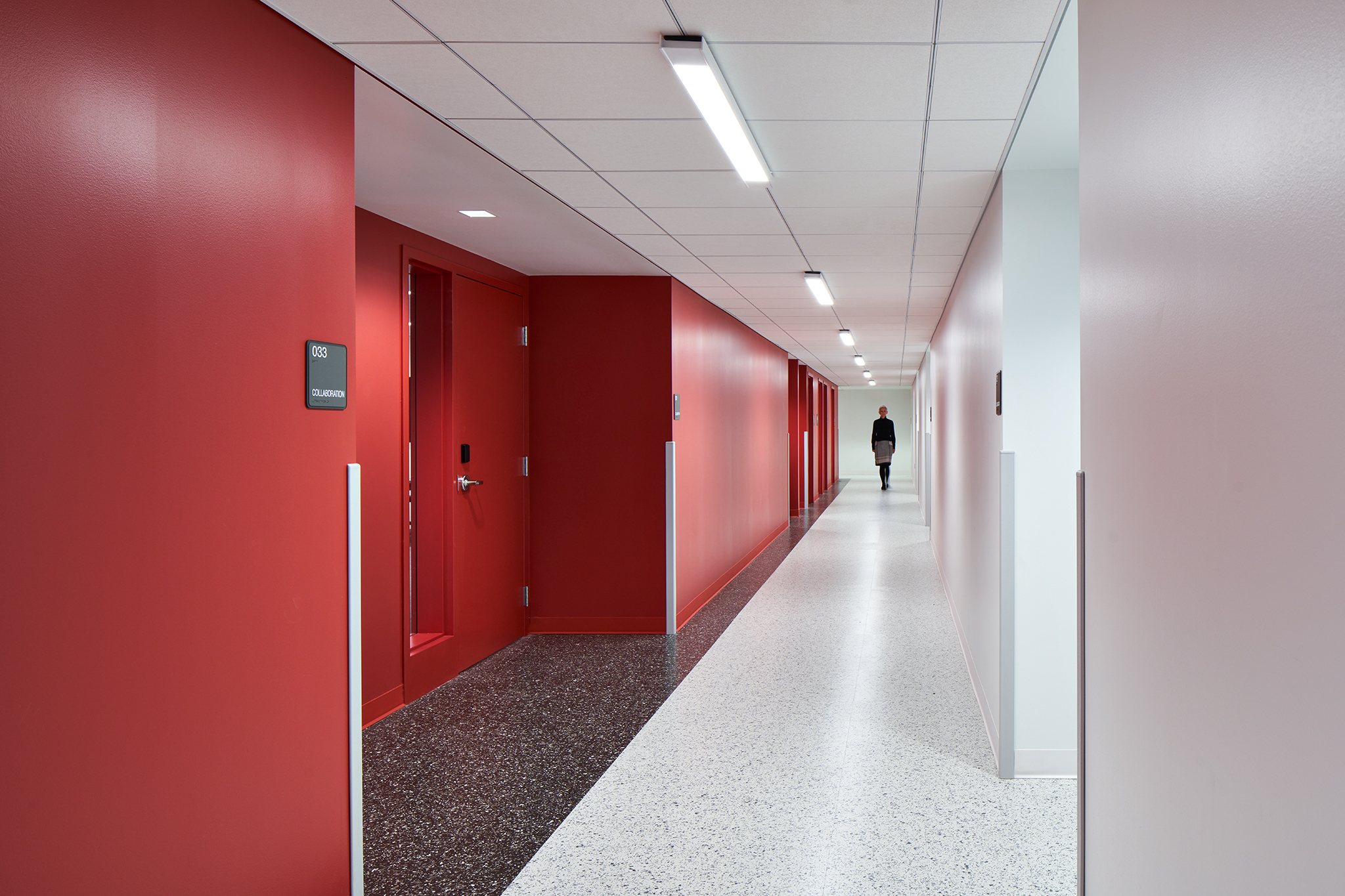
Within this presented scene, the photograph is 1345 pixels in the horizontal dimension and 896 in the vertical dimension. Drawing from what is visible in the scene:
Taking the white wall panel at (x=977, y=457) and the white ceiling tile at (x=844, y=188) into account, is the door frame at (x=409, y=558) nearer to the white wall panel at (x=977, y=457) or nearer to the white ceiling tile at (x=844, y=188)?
the white ceiling tile at (x=844, y=188)

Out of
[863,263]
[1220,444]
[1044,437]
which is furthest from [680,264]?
[1220,444]

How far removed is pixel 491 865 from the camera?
270 centimetres

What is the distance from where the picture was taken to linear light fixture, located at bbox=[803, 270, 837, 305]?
575 cm

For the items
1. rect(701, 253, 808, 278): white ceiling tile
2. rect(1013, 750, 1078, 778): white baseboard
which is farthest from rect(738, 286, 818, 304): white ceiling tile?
rect(1013, 750, 1078, 778): white baseboard

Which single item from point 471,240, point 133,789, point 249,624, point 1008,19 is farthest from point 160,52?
point 471,240

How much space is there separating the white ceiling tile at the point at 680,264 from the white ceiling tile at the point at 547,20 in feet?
9.68

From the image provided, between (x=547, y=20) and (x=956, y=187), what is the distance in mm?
2143

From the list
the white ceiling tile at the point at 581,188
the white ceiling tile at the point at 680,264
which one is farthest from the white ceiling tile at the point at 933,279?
the white ceiling tile at the point at 581,188

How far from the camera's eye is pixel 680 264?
545 cm

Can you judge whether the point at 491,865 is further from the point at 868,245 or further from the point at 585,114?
the point at 868,245

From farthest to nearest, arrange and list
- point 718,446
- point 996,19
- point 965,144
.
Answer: point 718,446, point 965,144, point 996,19

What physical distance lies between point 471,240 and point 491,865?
3.26 m

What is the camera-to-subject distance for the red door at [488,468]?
494 centimetres

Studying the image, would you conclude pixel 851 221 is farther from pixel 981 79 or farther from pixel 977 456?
pixel 981 79
